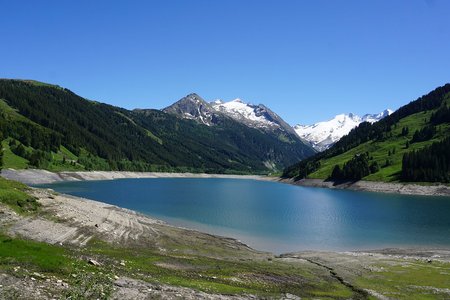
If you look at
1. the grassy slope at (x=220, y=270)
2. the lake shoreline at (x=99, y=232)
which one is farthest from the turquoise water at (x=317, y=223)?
the grassy slope at (x=220, y=270)

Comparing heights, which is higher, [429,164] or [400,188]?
[429,164]

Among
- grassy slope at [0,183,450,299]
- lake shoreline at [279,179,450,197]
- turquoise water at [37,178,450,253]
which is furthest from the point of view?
lake shoreline at [279,179,450,197]

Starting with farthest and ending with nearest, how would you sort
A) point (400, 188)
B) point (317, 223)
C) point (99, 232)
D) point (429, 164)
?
1. point (429, 164)
2. point (400, 188)
3. point (317, 223)
4. point (99, 232)

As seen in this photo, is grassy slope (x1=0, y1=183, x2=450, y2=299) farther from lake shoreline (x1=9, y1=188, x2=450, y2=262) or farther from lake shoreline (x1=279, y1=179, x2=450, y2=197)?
lake shoreline (x1=279, y1=179, x2=450, y2=197)

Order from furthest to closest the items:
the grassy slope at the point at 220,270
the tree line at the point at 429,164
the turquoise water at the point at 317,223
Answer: the tree line at the point at 429,164 → the turquoise water at the point at 317,223 → the grassy slope at the point at 220,270

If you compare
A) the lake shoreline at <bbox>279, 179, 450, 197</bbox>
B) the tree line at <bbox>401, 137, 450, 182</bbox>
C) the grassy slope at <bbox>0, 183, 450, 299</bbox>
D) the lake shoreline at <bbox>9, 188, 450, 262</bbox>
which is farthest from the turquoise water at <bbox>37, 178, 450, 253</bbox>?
the tree line at <bbox>401, 137, 450, 182</bbox>

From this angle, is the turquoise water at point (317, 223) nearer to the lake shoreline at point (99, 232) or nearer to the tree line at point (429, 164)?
the lake shoreline at point (99, 232)

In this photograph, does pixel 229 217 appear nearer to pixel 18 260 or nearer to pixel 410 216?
pixel 410 216

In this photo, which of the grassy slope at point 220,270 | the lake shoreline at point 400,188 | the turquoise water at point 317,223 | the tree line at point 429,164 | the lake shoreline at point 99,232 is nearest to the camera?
the grassy slope at point 220,270

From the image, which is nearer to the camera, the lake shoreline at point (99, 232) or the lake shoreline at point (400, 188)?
the lake shoreline at point (99, 232)

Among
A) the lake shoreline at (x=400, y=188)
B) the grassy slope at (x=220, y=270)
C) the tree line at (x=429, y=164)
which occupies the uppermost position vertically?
the tree line at (x=429, y=164)

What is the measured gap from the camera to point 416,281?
38219 mm

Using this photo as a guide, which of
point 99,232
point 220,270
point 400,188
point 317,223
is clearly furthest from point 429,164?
point 220,270

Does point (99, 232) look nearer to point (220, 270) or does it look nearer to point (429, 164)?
point (220, 270)
